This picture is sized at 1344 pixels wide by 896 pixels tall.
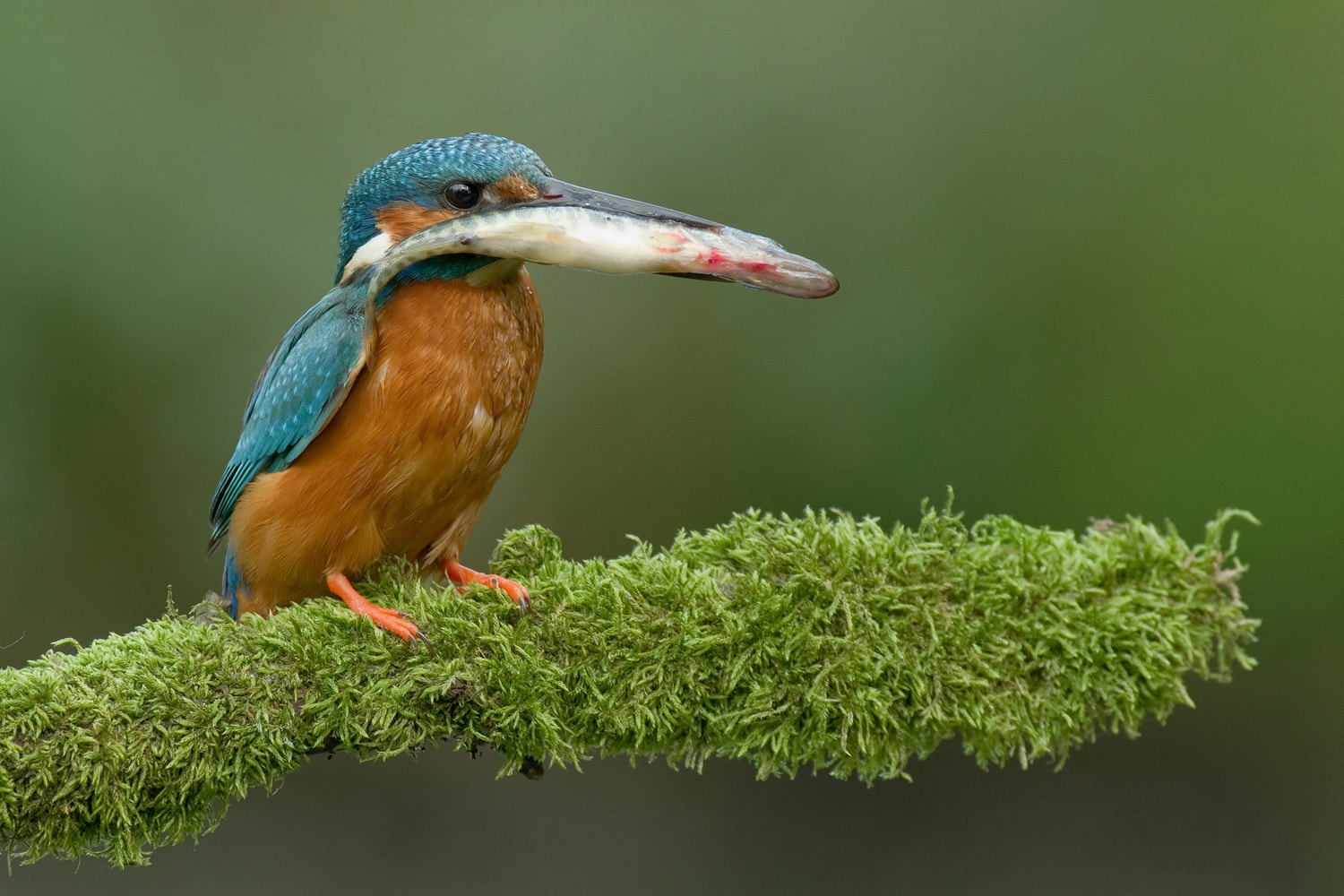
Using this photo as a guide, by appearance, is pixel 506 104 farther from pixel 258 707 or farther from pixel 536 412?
pixel 258 707

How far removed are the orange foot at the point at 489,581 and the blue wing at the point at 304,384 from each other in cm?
37

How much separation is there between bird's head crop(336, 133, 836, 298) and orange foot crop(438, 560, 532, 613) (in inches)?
19.2

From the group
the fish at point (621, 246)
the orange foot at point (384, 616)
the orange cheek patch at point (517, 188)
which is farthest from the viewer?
the orange cheek patch at point (517, 188)

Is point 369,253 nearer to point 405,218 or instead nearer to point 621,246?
point 405,218

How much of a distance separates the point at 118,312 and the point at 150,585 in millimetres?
908

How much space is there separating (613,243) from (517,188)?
12.5 inches

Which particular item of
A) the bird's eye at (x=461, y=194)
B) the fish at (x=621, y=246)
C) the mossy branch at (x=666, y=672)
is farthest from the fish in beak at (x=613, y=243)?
the mossy branch at (x=666, y=672)

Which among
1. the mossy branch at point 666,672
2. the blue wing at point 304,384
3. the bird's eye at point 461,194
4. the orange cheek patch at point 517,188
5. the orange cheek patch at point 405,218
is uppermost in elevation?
the orange cheek patch at point 517,188

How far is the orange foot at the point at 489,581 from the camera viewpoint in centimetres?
177

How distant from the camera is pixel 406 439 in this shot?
6.51ft

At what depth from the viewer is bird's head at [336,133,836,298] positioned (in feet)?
5.10

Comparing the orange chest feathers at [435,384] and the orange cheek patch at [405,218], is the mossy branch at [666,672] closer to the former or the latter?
the orange chest feathers at [435,384]

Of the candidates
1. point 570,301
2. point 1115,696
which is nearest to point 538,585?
point 1115,696

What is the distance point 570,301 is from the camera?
12.2 ft
